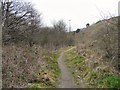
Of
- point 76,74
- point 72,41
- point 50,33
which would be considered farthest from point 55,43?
point 76,74

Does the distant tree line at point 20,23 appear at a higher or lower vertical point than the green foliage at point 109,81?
higher

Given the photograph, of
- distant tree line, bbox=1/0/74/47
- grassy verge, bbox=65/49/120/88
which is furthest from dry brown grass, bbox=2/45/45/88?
distant tree line, bbox=1/0/74/47

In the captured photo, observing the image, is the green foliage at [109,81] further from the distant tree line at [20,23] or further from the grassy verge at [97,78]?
the distant tree line at [20,23]

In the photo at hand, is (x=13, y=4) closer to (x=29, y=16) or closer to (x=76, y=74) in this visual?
(x=29, y=16)

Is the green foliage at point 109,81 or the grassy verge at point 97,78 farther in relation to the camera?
the grassy verge at point 97,78

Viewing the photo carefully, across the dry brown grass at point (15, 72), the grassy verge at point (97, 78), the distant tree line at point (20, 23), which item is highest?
the distant tree line at point (20, 23)

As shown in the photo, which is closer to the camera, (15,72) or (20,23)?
(15,72)

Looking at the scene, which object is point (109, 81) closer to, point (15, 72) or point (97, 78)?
point (97, 78)

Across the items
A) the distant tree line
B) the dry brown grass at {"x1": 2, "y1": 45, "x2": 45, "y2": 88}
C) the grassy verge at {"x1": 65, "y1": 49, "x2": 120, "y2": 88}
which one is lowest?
the grassy verge at {"x1": 65, "y1": 49, "x2": 120, "y2": 88}

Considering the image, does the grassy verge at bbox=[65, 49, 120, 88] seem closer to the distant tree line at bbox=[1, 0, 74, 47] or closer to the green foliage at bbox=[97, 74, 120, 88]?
the green foliage at bbox=[97, 74, 120, 88]

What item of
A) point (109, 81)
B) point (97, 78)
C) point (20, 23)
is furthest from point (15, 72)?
point (20, 23)

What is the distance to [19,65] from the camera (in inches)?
666

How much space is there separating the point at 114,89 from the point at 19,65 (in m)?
5.87

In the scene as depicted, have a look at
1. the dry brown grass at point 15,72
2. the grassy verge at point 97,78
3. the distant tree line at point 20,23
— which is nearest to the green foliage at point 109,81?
the grassy verge at point 97,78
